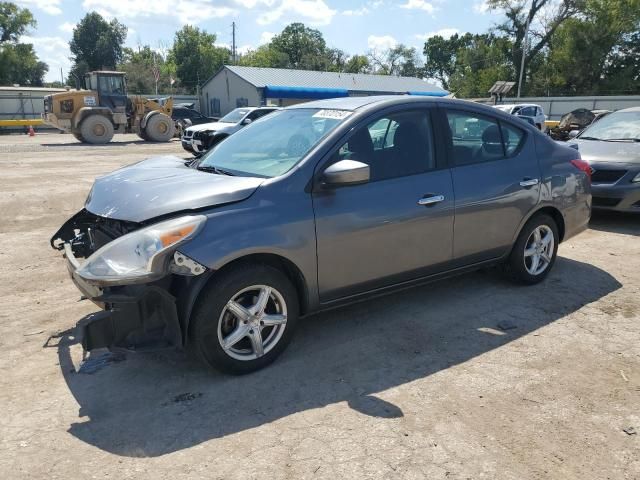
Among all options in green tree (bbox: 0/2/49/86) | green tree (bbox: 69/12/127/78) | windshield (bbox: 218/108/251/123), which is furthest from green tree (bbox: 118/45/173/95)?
windshield (bbox: 218/108/251/123)

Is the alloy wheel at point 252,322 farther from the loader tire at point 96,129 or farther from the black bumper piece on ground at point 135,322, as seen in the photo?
the loader tire at point 96,129

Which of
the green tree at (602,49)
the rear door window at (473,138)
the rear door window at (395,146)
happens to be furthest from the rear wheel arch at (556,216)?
the green tree at (602,49)

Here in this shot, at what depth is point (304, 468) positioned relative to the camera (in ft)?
8.13

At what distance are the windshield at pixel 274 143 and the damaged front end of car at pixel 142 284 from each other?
0.80m

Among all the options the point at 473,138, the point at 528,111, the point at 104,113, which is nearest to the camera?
the point at 473,138

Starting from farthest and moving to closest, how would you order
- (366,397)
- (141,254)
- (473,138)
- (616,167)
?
1. (616,167)
2. (473,138)
3. (366,397)
4. (141,254)

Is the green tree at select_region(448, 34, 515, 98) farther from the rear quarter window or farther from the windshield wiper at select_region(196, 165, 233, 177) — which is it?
the windshield wiper at select_region(196, 165, 233, 177)

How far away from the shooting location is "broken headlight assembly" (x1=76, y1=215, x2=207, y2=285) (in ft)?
9.34

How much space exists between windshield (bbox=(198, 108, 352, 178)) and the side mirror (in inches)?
11.6

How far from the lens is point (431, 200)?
389 cm

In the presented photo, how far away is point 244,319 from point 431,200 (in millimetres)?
1683

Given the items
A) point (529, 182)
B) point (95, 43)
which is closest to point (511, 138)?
point (529, 182)

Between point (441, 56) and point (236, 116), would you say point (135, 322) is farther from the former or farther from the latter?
point (441, 56)

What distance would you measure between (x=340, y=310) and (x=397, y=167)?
132 cm
